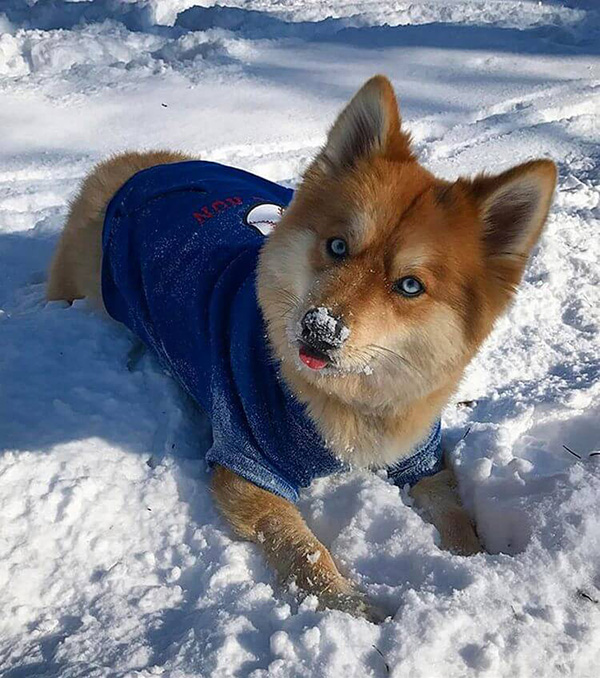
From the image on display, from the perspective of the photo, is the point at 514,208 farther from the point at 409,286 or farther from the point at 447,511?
the point at 447,511

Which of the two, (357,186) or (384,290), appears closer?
(384,290)

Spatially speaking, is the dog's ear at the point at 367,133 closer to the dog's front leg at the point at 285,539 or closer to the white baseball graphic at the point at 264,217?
the white baseball graphic at the point at 264,217

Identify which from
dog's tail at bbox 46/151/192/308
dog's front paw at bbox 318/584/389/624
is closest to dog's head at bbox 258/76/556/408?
dog's front paw at bbox 318/584/389/624

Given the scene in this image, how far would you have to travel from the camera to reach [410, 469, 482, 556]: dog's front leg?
2342 mm

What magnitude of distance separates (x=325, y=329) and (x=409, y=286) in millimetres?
288

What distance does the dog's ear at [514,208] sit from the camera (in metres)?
1.96

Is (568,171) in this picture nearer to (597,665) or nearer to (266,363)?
(266,363)

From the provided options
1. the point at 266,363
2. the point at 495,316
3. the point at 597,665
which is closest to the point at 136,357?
the point at 266,363

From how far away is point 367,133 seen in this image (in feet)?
7.36

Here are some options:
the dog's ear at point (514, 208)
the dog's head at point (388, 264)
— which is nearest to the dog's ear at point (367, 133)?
the dog's head at point (388, 264)

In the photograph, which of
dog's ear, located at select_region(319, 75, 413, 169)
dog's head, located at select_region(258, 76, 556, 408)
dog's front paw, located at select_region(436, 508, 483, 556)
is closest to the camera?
dog's head, located at select_region(258, 76, 556, 408)

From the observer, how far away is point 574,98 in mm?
5156

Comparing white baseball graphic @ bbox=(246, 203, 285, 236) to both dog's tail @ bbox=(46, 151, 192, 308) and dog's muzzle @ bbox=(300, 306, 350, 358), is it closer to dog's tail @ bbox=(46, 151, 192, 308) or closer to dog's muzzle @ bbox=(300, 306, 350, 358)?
dog's tail @ bbox=(46, 151, 192, 308)

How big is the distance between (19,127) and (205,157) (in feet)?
4.14
